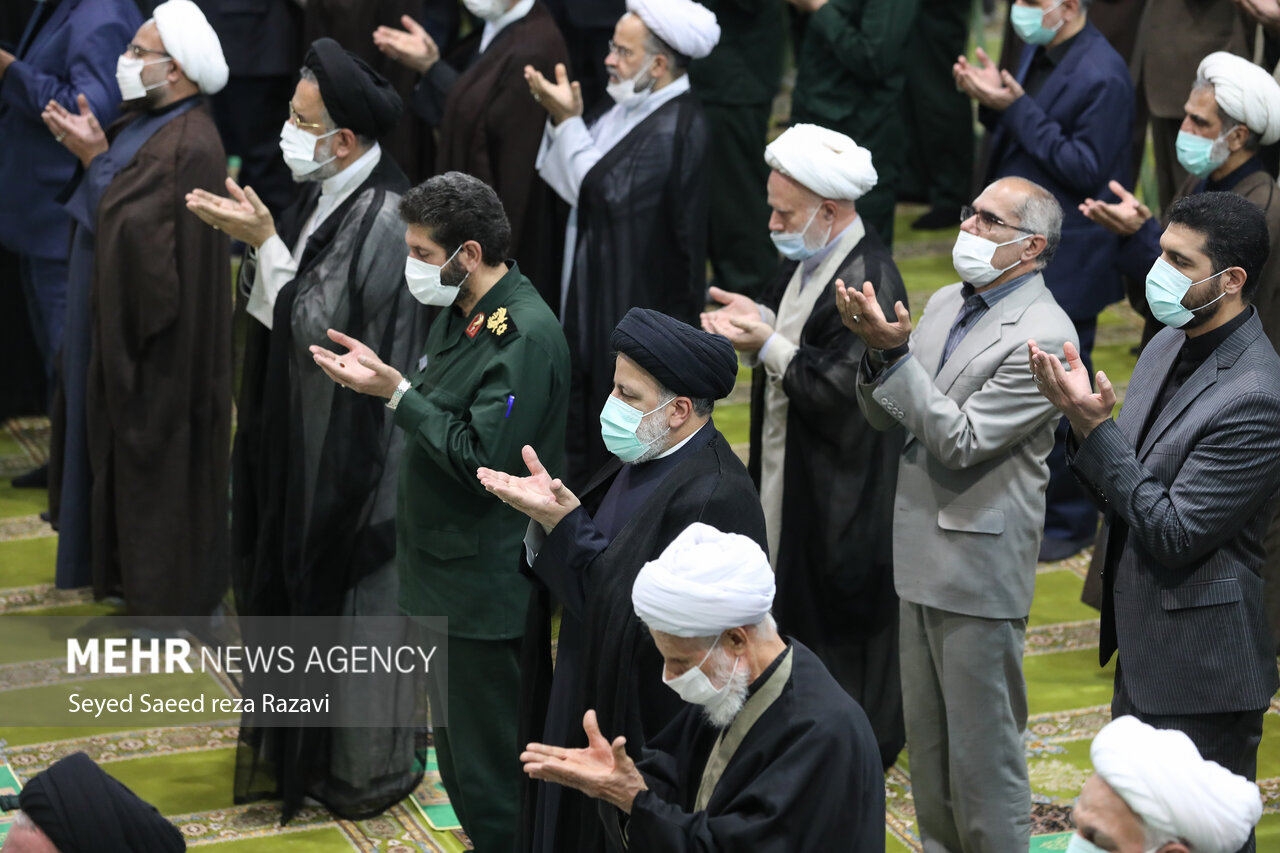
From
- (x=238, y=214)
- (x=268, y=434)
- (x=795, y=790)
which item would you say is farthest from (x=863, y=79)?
(x=795, y=790)

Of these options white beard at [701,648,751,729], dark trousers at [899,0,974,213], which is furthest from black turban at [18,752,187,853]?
dark trousers at [899,0,974,213]

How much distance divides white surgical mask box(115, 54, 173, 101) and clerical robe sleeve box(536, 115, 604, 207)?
1.38 m

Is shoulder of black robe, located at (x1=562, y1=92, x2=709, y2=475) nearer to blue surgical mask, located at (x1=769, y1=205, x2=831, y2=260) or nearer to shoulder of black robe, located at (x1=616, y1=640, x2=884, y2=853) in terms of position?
blue surgical mask, located at (x1=769, y1=205, x2=831, y2=260)

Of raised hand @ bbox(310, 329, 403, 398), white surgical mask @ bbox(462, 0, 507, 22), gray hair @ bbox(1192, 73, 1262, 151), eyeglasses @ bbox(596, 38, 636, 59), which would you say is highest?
gray hair @ bbox(1192, 73, 1262, 151)

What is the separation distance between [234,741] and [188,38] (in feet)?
7.39

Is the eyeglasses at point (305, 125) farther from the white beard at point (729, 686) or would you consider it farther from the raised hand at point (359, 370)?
the white beard at point (729, 686)

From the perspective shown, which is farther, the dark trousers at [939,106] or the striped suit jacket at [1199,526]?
the dark trousers at [939,106]

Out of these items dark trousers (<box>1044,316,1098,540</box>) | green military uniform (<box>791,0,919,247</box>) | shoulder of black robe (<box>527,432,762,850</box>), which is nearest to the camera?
shoulder of black robe (<box>527,432,762,850</box>)

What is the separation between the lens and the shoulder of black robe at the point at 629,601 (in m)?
3.77

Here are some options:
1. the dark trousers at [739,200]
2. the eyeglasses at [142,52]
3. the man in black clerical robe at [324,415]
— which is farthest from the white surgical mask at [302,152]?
the dark trousers at [739,200]

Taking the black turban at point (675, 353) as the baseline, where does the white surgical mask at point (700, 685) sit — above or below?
below

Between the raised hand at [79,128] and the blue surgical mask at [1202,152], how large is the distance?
3.55 metres

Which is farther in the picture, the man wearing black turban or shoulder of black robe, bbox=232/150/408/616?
shoulder of black robe, bbox=232/150/408/616

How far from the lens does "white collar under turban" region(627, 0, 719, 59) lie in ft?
20.1
